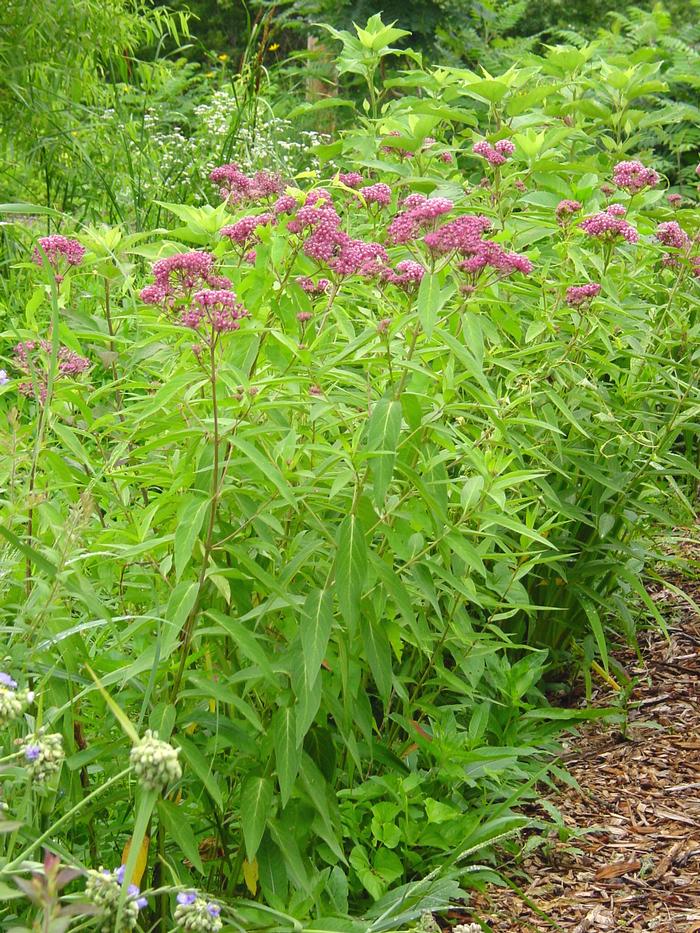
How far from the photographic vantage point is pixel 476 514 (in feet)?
8.50

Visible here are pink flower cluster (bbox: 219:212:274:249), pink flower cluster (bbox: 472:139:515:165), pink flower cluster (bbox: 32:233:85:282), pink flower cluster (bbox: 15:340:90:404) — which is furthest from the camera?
pink flower cluster (bbox: 472:139:515:165)

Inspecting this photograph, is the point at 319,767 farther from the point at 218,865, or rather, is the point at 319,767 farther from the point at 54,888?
the point at 54,888

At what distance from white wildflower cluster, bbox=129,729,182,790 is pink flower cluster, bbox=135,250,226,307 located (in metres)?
1.02

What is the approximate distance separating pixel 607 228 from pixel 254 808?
1.77 metres

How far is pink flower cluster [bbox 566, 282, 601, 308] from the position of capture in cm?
298

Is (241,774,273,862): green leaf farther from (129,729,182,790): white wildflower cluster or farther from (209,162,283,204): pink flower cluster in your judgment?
(209,162,283,204): pink flower cluster

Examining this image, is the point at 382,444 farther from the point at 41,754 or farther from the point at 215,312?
the point at 41,754

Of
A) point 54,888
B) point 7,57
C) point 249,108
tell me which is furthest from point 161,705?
point 249,108

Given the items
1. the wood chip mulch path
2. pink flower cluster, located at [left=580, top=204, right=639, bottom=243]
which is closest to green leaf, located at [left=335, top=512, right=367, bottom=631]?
the wood chip mulch path

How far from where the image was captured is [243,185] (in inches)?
116

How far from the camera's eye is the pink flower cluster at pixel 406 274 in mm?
2350

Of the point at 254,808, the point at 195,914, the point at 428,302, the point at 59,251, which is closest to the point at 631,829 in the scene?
the point at 254,808

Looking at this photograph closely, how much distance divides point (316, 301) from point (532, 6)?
39.8 feet

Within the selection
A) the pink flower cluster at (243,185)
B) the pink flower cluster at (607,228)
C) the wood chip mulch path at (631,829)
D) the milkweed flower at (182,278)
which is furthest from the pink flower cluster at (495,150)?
the wood chip mulch path at (631,829)
